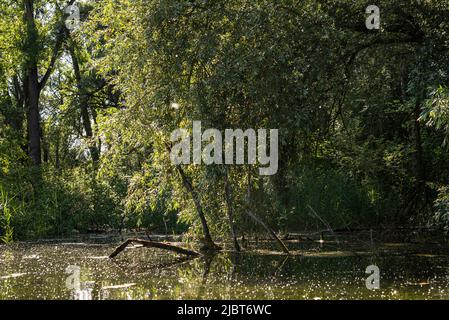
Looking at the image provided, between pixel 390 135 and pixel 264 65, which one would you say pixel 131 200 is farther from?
pixel 390 135

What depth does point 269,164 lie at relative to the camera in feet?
34.2

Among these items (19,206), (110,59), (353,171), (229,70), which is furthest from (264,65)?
(19,206)

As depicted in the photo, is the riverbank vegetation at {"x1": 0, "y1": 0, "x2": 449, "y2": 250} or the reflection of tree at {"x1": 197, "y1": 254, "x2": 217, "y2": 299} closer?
the reflection of tree at {"x1": 197, "y1": 254, "x2": 217, "y2": 299}

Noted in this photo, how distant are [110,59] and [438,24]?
16.2 feet
